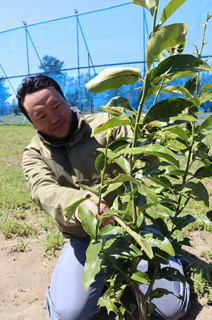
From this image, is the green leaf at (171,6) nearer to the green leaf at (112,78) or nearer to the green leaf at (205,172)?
the green leaf at (112,78)

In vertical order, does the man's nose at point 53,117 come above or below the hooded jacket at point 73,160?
above

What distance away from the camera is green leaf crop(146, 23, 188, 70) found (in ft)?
2.06

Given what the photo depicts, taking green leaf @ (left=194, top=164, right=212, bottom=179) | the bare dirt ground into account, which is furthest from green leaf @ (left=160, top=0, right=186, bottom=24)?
the bare dirt ground

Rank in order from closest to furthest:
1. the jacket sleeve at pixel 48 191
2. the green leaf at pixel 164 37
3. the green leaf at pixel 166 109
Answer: the green leaf at pixel 164 37 < the green leaf at pixel 166 109 < the jacket sleeve at pixel 48 191

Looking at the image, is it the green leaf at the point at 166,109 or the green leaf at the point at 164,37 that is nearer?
the green leaf at the point at 164,37

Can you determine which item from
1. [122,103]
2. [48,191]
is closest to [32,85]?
[48,191]

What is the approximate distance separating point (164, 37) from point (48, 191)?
1069 mm

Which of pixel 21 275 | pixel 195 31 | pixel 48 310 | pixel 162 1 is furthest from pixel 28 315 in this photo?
pixel 162 1

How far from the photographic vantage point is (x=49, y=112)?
1707mm

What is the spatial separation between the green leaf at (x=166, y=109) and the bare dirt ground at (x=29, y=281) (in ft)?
4.40

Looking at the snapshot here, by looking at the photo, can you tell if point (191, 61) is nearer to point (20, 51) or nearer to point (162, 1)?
point (162, 1)

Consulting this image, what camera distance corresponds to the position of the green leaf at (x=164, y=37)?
63 centimetres

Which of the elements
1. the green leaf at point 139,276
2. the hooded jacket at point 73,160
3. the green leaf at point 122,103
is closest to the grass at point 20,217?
Answer: the hooded jacket at point 73,160

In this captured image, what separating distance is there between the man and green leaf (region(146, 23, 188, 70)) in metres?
1.00
